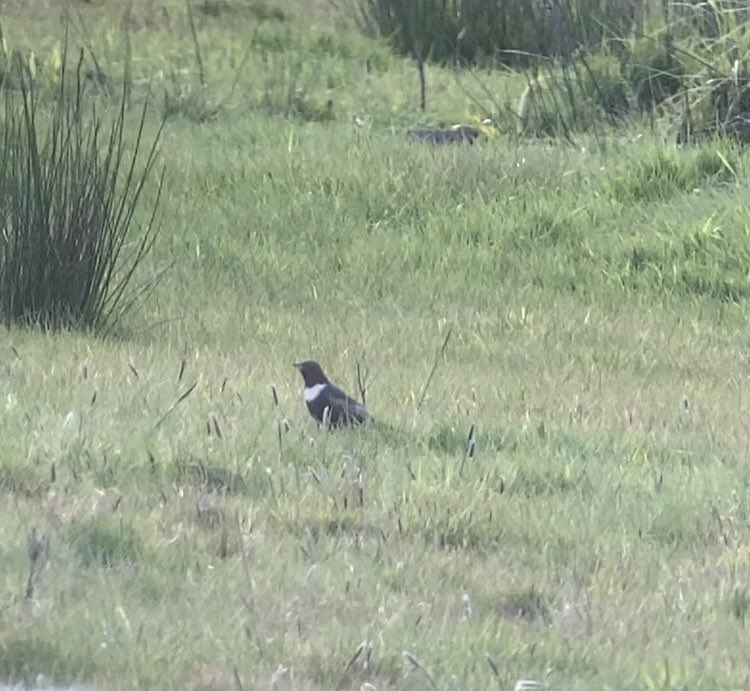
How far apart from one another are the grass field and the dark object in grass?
44cm

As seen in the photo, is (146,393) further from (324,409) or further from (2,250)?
(2,250)

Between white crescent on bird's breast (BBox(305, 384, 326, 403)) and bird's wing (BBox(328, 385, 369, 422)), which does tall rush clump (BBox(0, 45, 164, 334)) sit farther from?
bird's wing (BBox(328, 385, 369, 422))

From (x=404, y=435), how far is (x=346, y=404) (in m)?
0.20

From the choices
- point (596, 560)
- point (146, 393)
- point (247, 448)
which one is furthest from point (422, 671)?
point (146, 393)

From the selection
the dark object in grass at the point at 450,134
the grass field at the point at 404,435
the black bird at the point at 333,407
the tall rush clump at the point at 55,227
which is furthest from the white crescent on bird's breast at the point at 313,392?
the dark object in grass at the point at 450,134

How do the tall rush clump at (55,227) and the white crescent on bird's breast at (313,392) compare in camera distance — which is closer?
the white crescent on bird's breast at (313,392)

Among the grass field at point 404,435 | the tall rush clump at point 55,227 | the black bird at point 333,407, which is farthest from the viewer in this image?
the tall rush clump at point 55,227

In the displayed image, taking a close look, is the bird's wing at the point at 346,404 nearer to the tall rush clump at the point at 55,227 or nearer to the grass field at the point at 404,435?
the grass field at the point at 404,435

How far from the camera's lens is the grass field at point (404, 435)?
3.42 metres

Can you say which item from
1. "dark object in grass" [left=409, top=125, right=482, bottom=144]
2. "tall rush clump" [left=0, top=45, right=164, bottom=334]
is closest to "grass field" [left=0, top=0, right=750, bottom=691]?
"tall rush clump" [left=0, top=45, right=164, bottom=334]

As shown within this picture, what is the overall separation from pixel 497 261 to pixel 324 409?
378cm

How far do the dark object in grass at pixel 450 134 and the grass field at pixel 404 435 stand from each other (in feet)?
1.44

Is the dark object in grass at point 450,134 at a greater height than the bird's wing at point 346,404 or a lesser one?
lesser

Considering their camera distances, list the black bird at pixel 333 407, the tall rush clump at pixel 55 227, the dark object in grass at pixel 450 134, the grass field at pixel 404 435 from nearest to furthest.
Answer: the grass field at pixel 404 435
the black bird at pixel 333 407
the tall rush clump at pixel 55 227
the dark object in grass at pixel 450 134
